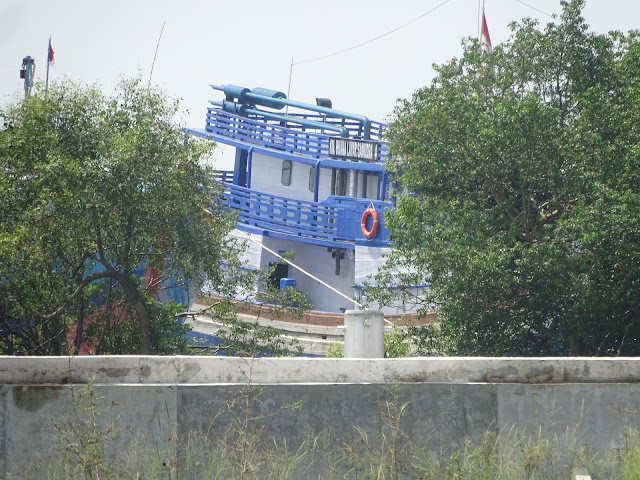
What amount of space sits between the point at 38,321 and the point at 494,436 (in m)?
8.23

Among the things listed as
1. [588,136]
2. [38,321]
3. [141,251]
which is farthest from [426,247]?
[38,321]

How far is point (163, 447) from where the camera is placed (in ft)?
18.2

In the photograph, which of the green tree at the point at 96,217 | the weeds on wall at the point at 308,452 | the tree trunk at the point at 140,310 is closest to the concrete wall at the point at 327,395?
the weeds on wall at the point at 308,452

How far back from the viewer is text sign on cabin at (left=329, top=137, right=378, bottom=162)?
27.8 meters

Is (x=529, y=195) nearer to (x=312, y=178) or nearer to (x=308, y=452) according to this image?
(x=308, y=452)

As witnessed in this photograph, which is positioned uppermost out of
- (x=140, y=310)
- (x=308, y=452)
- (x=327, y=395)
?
(x=140, y=310)

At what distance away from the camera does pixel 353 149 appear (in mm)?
27938

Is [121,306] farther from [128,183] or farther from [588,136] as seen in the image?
[588,136]

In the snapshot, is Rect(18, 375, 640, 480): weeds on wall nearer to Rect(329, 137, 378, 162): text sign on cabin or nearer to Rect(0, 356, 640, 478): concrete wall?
Rect(0, 356, 640, 478): concrete wall

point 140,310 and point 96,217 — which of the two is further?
point 140,310

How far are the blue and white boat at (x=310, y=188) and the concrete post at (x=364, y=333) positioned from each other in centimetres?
1976

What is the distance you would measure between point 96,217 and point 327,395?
6.96 m

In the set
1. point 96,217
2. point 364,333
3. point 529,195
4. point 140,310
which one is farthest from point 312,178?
point 364,333

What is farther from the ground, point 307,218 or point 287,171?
point 287,171
